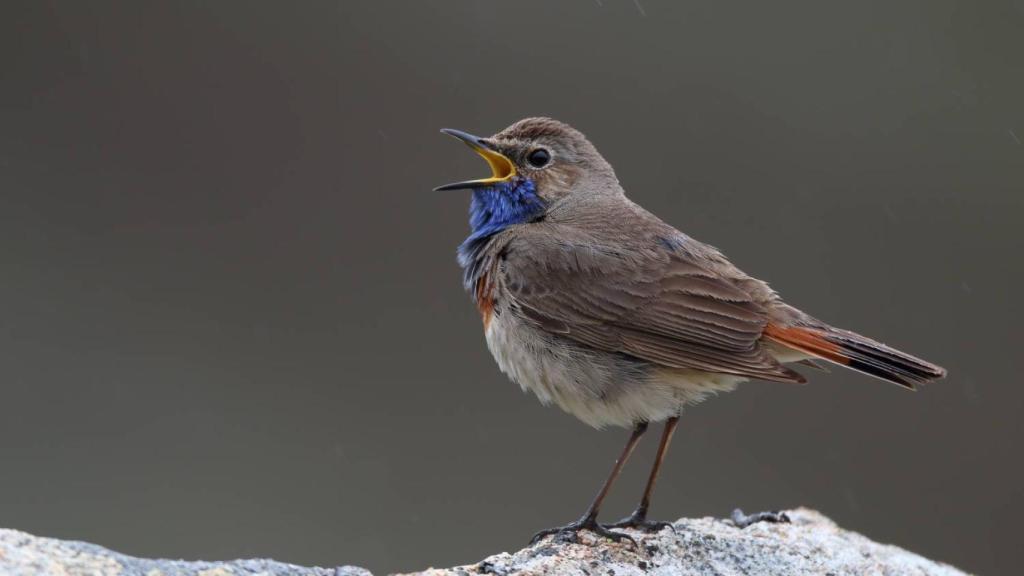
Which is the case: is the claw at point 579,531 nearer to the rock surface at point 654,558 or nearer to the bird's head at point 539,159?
the rock surface at point 654,558

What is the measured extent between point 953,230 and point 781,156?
53.9 inches

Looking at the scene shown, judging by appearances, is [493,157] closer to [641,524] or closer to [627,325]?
[627,325]

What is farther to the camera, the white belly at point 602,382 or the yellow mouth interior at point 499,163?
the yellow mouth interior at point 499,163

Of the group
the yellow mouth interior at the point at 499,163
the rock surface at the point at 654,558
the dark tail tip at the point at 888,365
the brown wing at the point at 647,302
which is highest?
the yellow mouth interior at the point at 499,163

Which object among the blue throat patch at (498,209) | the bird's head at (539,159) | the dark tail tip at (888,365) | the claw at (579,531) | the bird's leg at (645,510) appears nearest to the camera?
the claw at (579,531)

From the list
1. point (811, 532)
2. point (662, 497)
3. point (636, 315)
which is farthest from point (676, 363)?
point (662, 497)

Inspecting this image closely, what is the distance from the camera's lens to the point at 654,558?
4008 millimetres

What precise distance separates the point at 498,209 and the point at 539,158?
0.35 metres

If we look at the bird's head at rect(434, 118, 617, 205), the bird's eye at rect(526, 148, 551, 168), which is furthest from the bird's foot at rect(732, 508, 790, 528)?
the bird's eye at rect(526, 148, 551, 168)

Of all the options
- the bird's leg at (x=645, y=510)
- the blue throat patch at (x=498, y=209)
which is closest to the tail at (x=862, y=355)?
the bird's leg at (x=645, y=510)

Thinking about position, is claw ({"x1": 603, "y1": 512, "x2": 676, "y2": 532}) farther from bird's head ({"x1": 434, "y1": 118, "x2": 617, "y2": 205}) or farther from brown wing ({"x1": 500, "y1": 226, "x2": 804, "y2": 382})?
bird's head ({"x1": 434, "y1": 118, "x2": 617, "y2": 205})

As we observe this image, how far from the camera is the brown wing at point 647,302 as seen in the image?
179 inches

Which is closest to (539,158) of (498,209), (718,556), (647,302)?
(498,209)

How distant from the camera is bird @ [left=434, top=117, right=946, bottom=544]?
14.7 feet
